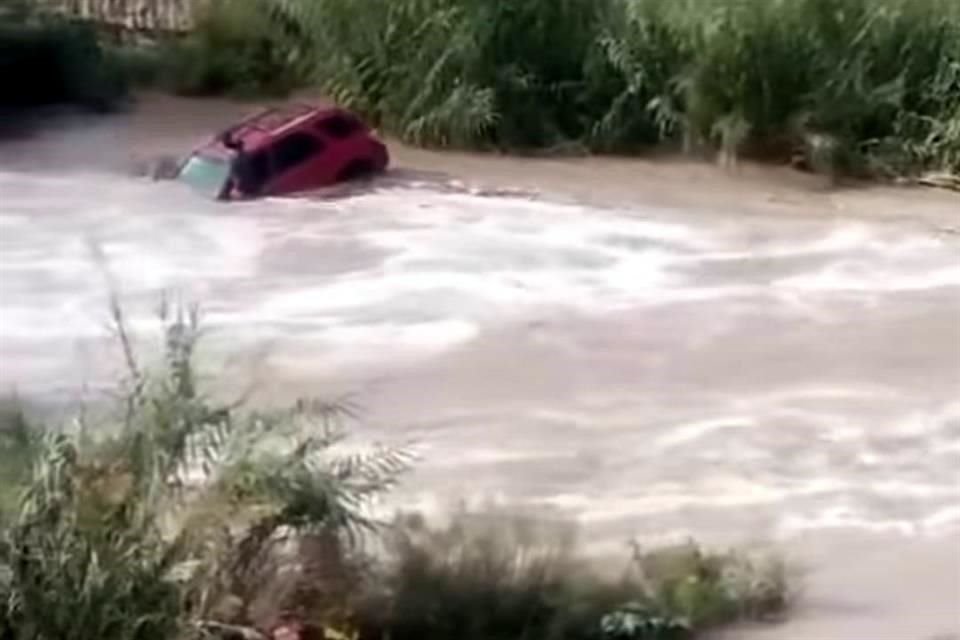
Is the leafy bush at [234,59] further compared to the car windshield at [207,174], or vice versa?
the leafy bush at [234,59]

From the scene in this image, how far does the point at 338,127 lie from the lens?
51.2ft

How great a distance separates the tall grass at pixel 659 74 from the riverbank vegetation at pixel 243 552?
28.2ft

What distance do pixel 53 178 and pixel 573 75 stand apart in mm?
3611

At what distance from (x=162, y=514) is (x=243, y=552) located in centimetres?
26

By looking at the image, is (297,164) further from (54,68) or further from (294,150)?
(54,68)

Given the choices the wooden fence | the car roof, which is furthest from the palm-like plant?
the wooden fence

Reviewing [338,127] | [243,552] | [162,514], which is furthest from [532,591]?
[338,127]

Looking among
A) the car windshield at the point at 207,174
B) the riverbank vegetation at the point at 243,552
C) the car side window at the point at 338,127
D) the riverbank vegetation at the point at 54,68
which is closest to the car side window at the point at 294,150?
the car side window at the point at 338,127

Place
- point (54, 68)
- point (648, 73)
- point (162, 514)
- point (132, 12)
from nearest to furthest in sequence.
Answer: point (162, 514) < point (648, 73) < point (54, 68) < point (132, 12)

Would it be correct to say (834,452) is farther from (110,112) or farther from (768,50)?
(110,112)

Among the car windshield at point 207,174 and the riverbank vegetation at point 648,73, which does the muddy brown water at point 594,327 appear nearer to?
the car windshield at point 207,174

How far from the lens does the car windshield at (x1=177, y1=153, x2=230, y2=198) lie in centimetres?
1520

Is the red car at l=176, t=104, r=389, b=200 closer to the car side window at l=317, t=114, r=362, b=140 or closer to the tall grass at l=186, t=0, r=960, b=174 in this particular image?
the car side window at l=317, t=114, r=362, b=140

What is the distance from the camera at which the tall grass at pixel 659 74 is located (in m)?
15.8
